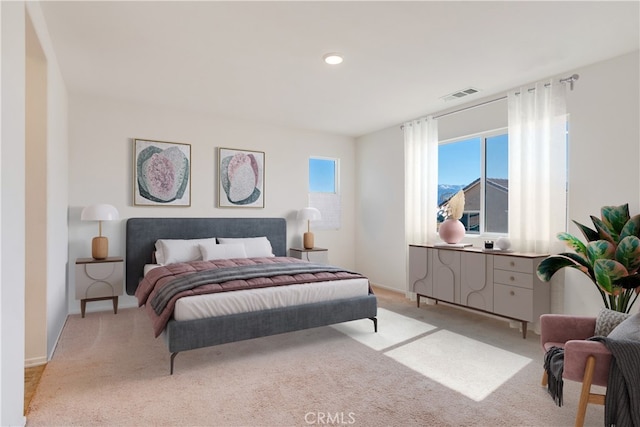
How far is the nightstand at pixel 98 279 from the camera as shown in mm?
3920

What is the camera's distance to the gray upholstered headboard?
14.7 ft

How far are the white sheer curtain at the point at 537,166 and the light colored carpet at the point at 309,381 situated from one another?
3.36 ft

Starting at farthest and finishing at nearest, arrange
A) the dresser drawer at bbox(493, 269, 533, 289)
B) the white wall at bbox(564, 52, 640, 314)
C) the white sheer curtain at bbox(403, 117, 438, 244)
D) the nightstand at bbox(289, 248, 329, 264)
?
the nightstand at bbox(289, 248, 329, 264) < the white sheer curtain at bbox(403, 117, 438, 244) < the dresser drawer at bbox(493, 269, 533, 289) < the white wall at bbox(564, 52, 640, 314)

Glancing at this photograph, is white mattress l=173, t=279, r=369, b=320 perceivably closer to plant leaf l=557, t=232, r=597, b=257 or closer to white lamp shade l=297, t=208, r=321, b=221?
plant leaf l=557, t=232, r=597, b=257

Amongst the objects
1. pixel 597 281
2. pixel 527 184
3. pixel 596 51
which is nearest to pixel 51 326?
pixel 597 281

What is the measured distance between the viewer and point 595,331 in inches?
91.3

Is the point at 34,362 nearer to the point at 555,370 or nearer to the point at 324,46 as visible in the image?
the point at 324,46

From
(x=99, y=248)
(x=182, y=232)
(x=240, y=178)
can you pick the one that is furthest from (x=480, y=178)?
(x=99, y=248)

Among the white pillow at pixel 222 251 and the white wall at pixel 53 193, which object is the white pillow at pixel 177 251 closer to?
the white pillow at pixel 222 251

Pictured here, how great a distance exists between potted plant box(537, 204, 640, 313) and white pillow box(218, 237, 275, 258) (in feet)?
10.4

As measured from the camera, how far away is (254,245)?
4875mm

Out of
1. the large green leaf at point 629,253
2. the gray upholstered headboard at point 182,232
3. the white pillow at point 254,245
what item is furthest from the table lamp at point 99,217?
the large green leaf at point 629,253

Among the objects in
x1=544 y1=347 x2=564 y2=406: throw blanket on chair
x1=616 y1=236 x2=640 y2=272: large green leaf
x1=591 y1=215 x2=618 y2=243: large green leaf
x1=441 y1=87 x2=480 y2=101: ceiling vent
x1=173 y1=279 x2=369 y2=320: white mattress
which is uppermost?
x1=441 y1=87 x2=480 y2=101: ceiling vent

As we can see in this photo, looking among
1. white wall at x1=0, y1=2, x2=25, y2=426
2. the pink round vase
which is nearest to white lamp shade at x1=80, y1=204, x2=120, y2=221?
white wall at x1=0, y1=2, x2=25, y2=426
